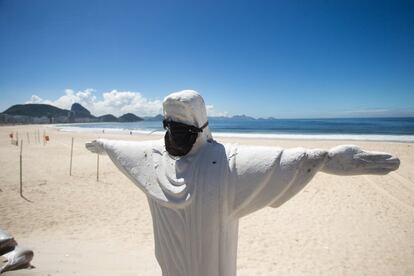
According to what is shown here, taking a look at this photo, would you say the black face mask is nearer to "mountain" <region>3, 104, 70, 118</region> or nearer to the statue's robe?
the statue's robe

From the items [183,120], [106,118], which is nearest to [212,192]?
[183,120]

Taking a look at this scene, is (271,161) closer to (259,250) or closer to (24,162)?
(259,250)

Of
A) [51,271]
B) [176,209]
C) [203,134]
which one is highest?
[203,134]

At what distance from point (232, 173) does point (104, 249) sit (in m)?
4.36

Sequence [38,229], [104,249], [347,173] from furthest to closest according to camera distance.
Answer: [38,229], [104,249], [347,173]

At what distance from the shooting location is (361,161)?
45.8 inches

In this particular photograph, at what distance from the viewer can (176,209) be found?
143cm

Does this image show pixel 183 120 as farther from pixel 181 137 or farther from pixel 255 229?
pixel 255 229

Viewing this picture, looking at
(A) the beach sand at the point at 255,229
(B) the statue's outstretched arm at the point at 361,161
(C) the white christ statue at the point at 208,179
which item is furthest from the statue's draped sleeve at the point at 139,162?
(A) the beach sand at the point at 255,229

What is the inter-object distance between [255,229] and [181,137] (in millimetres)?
4986

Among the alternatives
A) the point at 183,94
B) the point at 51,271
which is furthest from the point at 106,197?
the point at 183,94

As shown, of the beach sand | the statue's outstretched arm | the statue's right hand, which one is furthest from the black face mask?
the beach sand

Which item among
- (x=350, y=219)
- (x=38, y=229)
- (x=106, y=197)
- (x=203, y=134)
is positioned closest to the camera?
(x=203, y=134)

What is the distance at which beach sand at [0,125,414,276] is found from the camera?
4.22 metres
